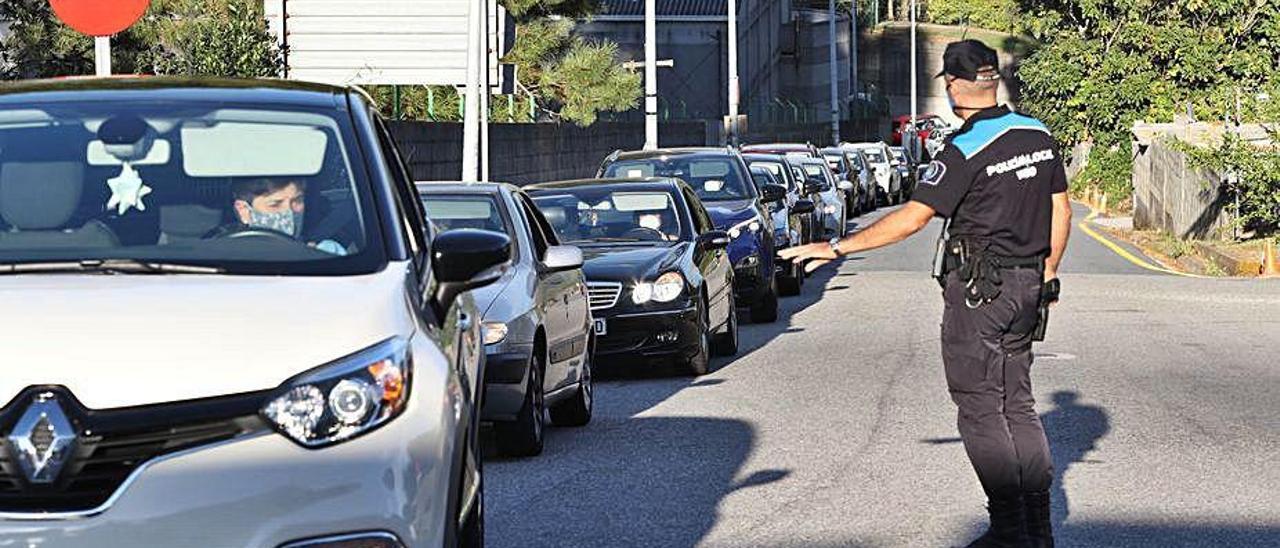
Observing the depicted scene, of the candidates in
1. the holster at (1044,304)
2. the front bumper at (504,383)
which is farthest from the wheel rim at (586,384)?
the holster at (1044,304)

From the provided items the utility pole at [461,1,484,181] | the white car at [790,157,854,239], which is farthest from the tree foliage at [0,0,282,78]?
the white car at [790,157,854,239]

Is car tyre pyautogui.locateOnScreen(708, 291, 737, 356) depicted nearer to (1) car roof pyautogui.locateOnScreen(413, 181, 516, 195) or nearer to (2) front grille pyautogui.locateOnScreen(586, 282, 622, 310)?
(2) front grille pyautogui.locateOnScreen(586, 282, 622, 310)

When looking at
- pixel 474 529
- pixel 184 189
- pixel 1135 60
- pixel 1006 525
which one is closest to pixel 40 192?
pixel 184 189

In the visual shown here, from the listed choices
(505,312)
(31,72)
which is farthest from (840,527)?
(31,72)

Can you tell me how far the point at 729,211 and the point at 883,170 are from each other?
3746 centimetres

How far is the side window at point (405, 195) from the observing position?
6.54 m

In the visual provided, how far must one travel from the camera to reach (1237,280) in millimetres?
27172

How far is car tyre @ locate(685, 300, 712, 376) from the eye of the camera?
1605 centimetres

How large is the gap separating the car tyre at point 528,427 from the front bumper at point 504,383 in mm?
58

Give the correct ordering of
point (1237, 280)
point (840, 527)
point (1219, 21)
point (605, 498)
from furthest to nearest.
Result: 1. point (1219, 21)
2. point (1237, 280)
3. point (605, 498)
4. point (840, 527)

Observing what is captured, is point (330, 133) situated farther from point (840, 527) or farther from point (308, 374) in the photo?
point (840, 527)

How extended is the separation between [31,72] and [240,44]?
8.87 feet

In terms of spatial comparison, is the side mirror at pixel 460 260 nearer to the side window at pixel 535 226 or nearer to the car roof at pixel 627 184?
the side window at pixel 535 226

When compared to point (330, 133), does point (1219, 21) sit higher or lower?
higher
